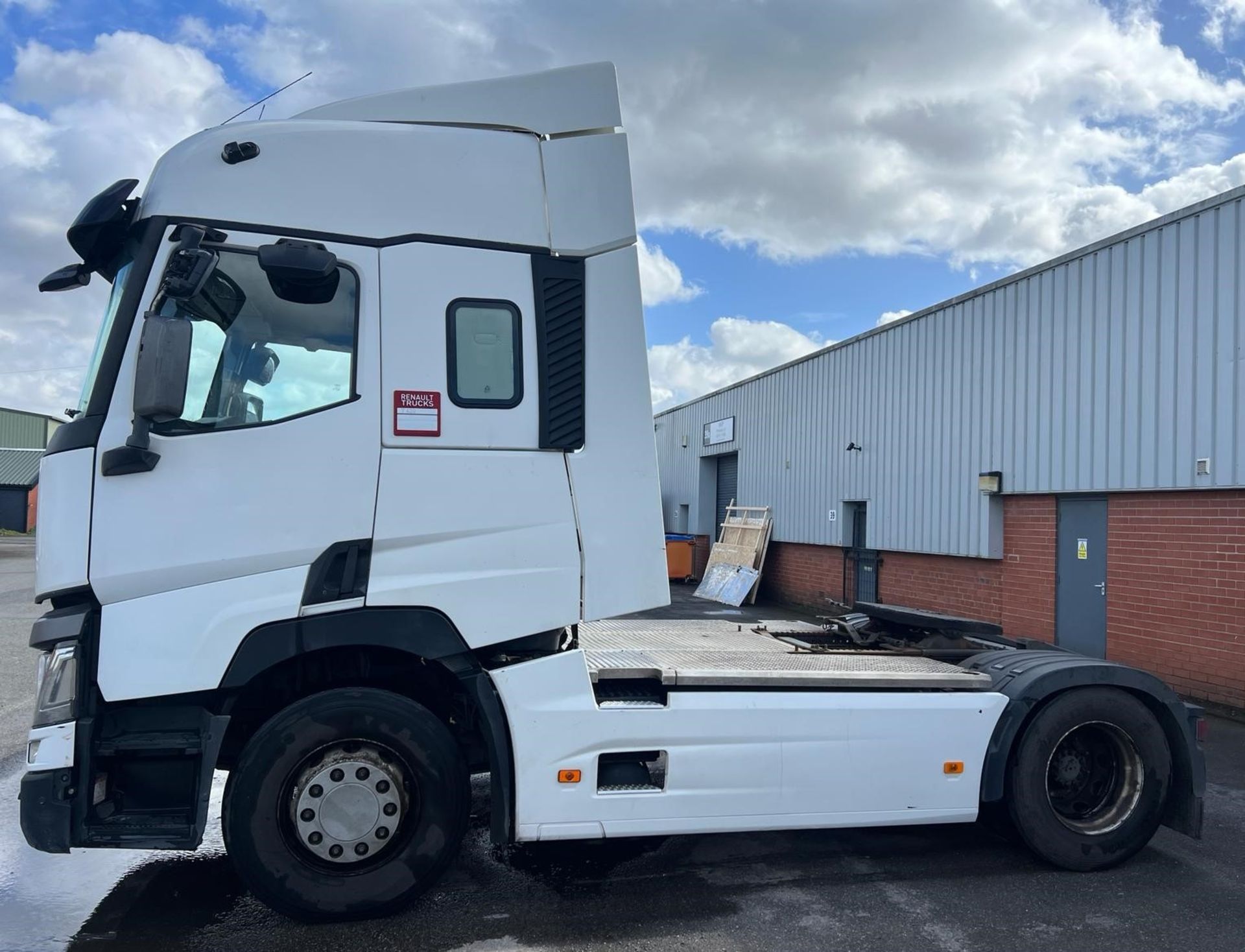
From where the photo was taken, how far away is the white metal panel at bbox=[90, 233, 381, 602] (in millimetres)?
3619

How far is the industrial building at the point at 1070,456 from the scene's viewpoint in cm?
A: 887

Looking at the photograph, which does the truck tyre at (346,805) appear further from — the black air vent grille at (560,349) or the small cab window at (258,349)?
the black air vent grille at (560,349)

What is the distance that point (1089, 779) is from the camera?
491 centimetres

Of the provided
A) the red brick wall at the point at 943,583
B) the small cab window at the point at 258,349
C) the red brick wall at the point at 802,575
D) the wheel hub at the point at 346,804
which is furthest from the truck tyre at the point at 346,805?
the red brick wall at the point at 802,575

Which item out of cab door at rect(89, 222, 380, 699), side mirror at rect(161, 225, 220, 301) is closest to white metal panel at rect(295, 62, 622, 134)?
cab door at rect(89, 222, 380, 699)

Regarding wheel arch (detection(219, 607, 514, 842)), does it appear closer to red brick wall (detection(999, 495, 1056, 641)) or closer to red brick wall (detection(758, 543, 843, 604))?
red brick wall (detection(999, 495, 1056, 641))

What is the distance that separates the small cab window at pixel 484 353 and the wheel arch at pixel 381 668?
1013 millimetres

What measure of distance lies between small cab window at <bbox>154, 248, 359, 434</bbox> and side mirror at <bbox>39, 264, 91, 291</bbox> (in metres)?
0.65

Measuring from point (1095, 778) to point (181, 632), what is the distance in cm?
487

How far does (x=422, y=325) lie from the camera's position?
12.9 ft

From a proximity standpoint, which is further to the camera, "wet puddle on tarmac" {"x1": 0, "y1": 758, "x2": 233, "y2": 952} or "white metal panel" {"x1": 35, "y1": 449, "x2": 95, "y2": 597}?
"wet puddle on tarmac" {"x1": 0, "y1": 758, "x2": 233, "y2": 952}

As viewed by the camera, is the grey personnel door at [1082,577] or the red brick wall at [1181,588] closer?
the red brick wall at [1181,588]

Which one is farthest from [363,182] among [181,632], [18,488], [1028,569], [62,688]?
[18,488]

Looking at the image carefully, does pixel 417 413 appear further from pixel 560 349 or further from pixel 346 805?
pixel 346 805
